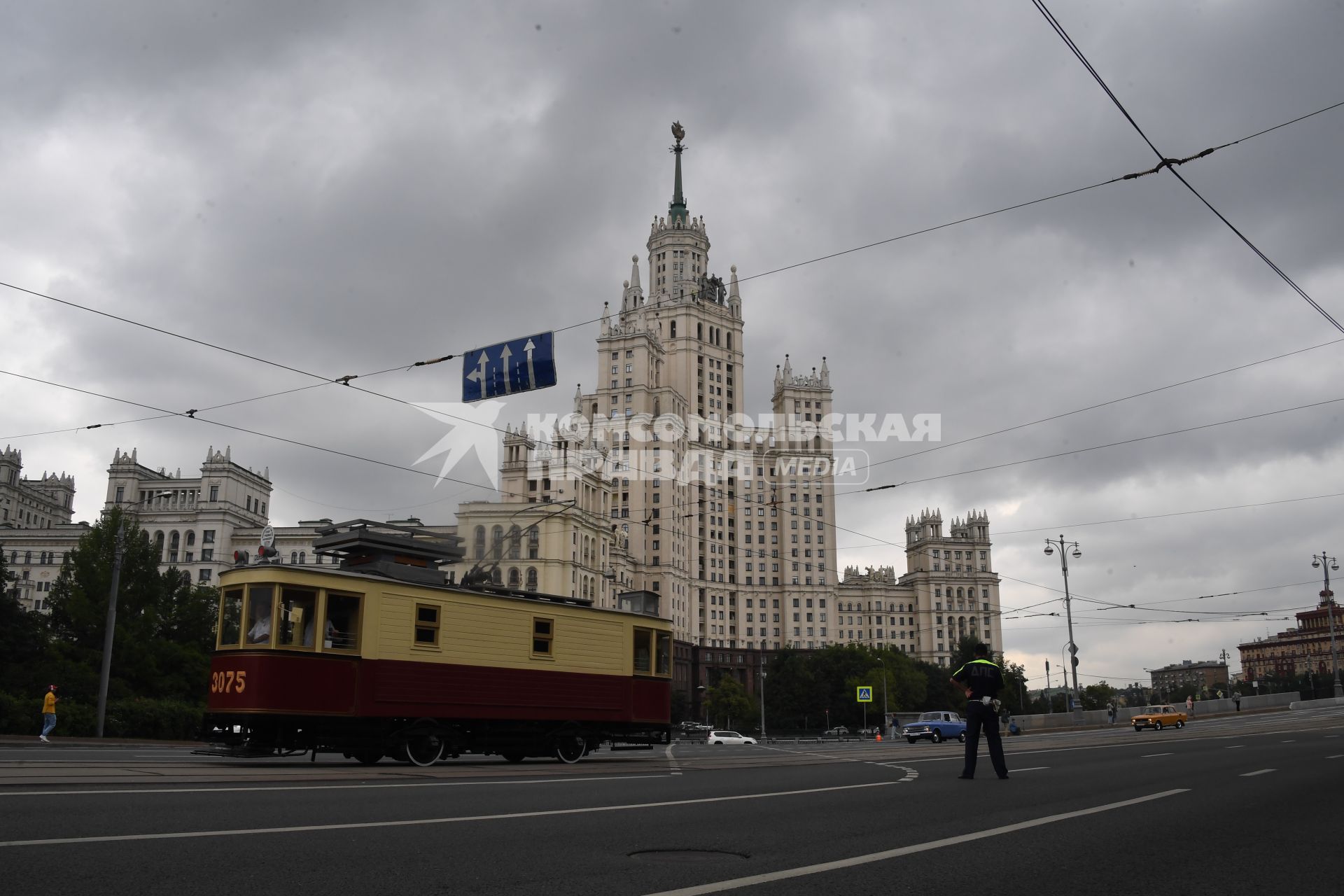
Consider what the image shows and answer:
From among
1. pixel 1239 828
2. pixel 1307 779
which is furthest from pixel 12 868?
pixel 1307 779

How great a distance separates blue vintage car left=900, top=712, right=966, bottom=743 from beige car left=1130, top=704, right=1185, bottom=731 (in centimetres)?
720

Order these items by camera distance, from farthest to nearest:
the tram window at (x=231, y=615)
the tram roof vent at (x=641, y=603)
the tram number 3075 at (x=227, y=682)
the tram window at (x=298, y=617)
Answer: the tram roof vent at (x=641, y=603) < the tram window at (x=231, y=615) < the tram window at (x=298, y=617) < the tram number 3075 at (x=227, y=682)

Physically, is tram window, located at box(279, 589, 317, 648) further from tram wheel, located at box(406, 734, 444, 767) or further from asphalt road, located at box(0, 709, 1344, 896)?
asphalt road, located at box(0, 709, 1344, 896)

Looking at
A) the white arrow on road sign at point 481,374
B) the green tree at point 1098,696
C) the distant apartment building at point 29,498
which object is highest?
the distant apartment building at point 29,498

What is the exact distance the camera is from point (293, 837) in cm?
641

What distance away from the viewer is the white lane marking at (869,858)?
504 centimetres

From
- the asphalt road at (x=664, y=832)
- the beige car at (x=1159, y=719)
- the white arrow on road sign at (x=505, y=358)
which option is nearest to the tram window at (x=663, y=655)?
the white arrow on road sign at (x=505, y=358)

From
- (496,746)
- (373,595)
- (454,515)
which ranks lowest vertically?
(496,746)

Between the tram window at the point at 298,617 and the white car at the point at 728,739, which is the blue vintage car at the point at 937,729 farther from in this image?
the tram window at the point at 298,617

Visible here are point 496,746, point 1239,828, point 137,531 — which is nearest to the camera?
point 1239,828

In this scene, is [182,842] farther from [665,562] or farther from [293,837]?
[665,562]

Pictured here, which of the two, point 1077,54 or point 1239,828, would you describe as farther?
point 1077,54

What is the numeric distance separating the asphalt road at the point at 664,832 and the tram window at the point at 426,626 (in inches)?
172

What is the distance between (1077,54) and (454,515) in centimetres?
2575
